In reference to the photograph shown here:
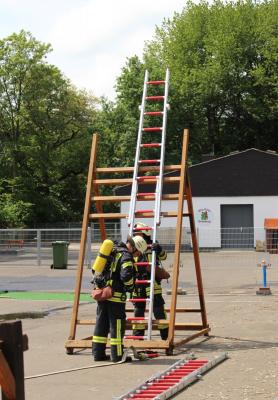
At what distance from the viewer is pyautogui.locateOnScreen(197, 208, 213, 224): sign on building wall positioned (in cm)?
4584

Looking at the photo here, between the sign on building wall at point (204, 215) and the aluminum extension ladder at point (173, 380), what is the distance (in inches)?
1398

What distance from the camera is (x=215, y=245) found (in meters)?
31.8

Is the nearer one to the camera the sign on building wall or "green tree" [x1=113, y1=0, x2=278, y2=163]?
the sign on building wall

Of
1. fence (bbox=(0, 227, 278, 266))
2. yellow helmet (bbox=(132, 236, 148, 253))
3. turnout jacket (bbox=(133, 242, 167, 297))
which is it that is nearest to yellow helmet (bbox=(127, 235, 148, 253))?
yellow helmet (bbox=(132, 236, 148, 253))

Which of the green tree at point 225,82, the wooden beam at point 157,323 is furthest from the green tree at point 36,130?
the wooden beam at point 157,323

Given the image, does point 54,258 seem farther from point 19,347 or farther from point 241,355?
point 19,347

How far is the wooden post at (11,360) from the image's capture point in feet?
16.7

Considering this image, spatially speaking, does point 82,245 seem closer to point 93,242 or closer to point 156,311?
point 156,311

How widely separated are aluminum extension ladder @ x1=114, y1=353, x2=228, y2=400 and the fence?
18.7 metres

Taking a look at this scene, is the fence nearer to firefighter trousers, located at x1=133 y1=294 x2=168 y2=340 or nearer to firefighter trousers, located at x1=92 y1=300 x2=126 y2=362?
firefighter trousers, located at x1=133 y1=294 x2=168 y2=340

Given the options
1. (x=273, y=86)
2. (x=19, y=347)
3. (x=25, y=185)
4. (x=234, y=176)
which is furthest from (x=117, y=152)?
(x=19, y=347)

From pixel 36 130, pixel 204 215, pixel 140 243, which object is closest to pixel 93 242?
pixel 204 215

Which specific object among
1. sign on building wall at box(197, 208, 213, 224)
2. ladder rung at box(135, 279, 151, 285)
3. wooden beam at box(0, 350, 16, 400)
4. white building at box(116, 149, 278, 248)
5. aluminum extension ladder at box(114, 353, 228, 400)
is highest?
white building at box(116, 149, 278, 248)

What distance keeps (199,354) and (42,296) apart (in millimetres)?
10832
